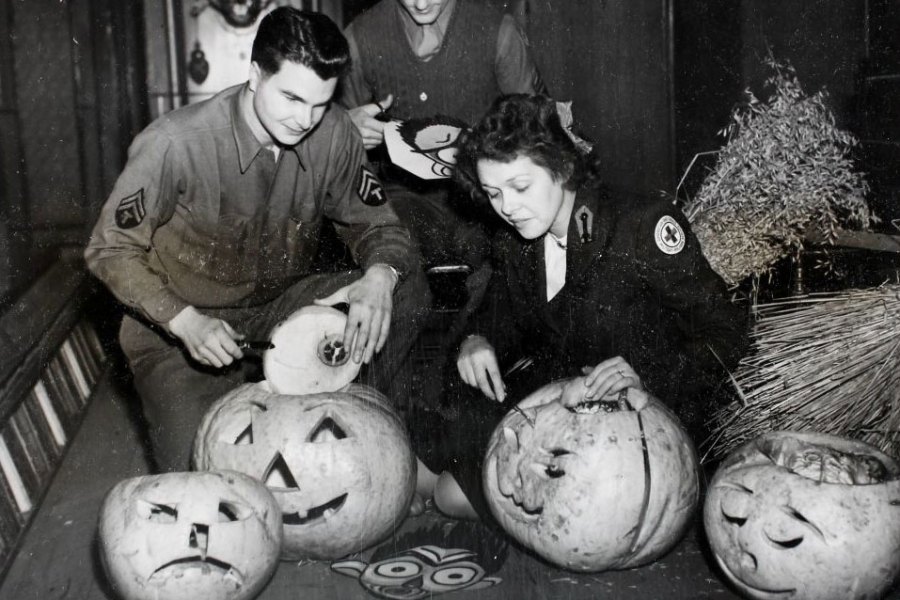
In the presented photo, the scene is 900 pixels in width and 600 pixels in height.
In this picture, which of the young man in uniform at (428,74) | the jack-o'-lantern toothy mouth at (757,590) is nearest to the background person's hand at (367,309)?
the young man in uniform at (428,74)

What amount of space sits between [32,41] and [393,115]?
1.99 metres

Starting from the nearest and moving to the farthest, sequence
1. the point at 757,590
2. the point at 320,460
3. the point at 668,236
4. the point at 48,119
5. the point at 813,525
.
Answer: the point at 813,525
the point at 757,590
the point at 320,460
the point at 668,236
the point at 48,119

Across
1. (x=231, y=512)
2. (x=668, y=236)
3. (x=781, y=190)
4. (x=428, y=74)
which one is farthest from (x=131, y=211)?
(x=781, y=190)

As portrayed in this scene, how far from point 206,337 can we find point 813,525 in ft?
6.38

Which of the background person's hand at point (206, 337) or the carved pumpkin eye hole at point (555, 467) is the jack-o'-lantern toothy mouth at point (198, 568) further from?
the carved pumpkin eye hole at point (555, 467)

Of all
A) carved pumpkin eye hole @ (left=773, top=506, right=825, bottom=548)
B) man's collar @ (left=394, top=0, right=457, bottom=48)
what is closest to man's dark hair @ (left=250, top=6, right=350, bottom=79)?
man's collar @ (left=394, top=0, right=457, bottom=48)

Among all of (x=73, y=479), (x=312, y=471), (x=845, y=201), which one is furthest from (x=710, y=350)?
(x=73, y=479)

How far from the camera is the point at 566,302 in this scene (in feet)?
9.91

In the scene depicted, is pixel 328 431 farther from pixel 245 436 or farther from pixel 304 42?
pixel 304 42

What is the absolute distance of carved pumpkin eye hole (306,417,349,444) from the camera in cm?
269

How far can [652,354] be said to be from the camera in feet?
9.48

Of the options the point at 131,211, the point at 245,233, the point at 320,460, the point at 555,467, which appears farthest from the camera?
the point at 245,233

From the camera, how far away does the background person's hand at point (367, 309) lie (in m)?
2.97

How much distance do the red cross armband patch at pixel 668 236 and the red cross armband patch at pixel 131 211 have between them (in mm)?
1809
